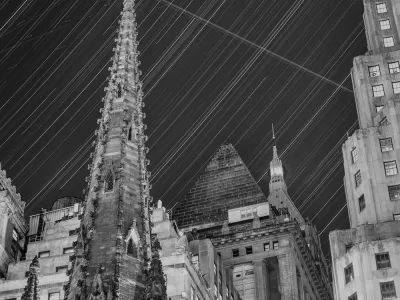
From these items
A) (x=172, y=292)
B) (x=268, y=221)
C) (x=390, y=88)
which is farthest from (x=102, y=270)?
(x=268, y=221)

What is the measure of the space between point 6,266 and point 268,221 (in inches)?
1662

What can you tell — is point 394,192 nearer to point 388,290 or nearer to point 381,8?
point 388,290

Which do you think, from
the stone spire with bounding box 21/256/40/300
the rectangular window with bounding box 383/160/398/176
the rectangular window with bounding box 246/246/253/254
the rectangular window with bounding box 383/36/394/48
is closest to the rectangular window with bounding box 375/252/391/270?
the rectangular window with bounding box 383/160/398/176

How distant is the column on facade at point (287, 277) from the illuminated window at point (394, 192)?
26984mm

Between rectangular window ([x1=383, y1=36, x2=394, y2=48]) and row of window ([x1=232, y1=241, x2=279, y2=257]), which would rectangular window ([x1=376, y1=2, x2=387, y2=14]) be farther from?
row of window ([x1=232, y1=241, x2=279, y2=257])

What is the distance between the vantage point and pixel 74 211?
3583 inches

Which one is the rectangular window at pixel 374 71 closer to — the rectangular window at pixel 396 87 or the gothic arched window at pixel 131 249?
the rectangular window at pixel 396 87

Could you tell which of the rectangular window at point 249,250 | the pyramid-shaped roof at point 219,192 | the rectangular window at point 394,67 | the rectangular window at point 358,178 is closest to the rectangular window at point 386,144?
the rectangular window at point 358,178

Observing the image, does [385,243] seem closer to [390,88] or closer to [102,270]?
[390,88]

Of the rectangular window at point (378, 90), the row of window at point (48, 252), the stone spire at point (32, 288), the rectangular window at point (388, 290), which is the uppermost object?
the rectangular window at point (378, 90)

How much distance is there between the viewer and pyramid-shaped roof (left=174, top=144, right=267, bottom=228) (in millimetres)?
125000

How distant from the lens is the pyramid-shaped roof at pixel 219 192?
125 m

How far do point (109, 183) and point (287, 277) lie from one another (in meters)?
59.9

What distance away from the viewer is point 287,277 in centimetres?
10606
